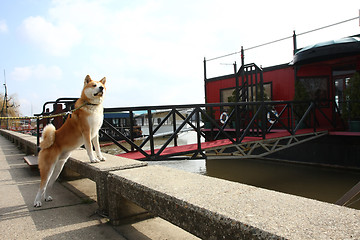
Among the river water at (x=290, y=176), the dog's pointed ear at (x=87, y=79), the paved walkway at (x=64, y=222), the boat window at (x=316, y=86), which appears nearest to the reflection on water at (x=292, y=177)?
the river water at (x=290, y=176)

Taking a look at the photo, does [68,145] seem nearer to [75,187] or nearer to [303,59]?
[75,187]

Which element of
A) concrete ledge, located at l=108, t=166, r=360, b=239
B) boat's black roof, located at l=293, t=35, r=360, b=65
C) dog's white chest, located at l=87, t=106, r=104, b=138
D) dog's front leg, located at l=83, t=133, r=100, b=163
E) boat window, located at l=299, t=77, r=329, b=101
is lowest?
concrete ledge, located at l=108, t=166, r=360, b=239

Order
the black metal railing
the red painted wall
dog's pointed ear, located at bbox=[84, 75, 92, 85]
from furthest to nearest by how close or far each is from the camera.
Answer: the red painted wall
the black metal railing
dog's pointed ear, located at bbox=[84, 75, 92, 85]

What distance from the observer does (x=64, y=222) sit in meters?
2.71

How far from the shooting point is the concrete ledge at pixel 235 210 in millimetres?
1314

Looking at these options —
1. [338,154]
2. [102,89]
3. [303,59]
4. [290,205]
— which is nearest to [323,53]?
[303,59]

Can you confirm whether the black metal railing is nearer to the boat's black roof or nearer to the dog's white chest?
the boat's black roof

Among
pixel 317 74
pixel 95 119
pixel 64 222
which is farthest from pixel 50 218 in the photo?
pixel 317 74

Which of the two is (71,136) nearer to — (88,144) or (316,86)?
(88,144)

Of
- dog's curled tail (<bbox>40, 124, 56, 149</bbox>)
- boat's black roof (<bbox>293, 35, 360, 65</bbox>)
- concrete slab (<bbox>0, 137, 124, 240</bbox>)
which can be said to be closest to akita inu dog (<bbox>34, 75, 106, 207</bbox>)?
dog's curled tail (<bbox>40, 124, 56, 149</bbox>)

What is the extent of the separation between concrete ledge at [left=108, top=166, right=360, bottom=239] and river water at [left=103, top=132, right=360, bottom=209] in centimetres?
595

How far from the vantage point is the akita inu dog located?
3.20m

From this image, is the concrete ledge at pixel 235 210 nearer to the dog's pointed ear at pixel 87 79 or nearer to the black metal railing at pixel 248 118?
the dog's pointed ear at pixel 87 79

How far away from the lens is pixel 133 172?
2801mm
